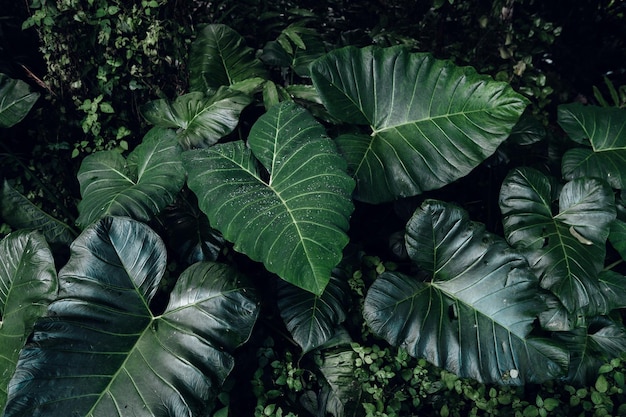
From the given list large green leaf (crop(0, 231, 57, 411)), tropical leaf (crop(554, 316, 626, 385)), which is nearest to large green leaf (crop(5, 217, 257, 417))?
large green leaf (crop(0, 231, 57, 411))

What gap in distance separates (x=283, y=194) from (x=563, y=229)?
3.34 feet

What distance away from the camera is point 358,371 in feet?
5.73

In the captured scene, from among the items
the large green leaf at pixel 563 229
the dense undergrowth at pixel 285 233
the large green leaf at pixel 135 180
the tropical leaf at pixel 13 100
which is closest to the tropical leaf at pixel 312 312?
the dense undergrowth at pixel 285 233

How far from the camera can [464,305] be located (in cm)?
172

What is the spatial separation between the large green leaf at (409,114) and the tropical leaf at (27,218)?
117cm

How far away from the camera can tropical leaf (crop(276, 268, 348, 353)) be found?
1.69m

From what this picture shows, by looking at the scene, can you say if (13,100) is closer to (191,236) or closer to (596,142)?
(191,236)

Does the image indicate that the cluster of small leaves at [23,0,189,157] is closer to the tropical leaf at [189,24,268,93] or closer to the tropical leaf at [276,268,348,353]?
the tropical leaf at [189,24,268,93]

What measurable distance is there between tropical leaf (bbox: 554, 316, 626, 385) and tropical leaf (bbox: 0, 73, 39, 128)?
7.01 ft

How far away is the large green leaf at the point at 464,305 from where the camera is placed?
162 cm

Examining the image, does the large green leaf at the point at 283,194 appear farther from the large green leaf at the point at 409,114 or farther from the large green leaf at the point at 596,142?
the large green leaf at the point at 596,142

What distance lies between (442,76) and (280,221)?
2.92ft

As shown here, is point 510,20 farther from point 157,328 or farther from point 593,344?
point 157,328

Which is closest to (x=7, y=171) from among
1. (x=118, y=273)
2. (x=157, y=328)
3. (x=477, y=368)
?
(x=118, y=273)
